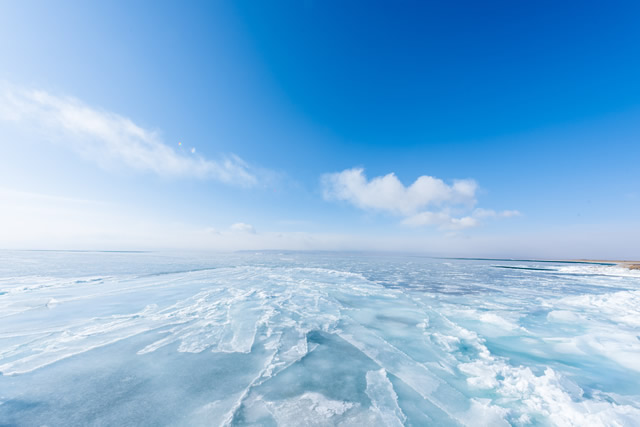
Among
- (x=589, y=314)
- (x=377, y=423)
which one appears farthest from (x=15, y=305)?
(x=589, y=314)

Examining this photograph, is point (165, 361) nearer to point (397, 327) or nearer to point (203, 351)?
point (203, 351)

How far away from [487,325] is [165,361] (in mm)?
10354

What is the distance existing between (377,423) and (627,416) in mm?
4034

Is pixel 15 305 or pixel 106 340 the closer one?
pixel 106 340

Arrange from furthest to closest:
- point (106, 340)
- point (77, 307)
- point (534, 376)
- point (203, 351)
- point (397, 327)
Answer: point (77, 307) < point (397, 327) < point (106, 340) < point (203, 351) < point (534, 376)

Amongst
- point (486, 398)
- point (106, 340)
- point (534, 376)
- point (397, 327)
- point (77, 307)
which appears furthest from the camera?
point (77, 307)

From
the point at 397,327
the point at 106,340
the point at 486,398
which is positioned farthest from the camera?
the point at 397,327

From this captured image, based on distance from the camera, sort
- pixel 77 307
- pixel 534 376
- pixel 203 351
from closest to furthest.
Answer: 1. pixel 534 376
2. pixel 203 351
3. pixel 77 307

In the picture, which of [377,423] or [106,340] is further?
[106,340]

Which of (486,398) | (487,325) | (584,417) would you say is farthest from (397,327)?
(584,417)

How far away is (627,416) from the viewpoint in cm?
379

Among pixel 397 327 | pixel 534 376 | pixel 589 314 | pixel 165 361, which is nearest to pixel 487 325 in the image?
pixel 397 327

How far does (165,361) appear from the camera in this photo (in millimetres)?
5582

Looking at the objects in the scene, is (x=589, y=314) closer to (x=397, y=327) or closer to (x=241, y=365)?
(x=397, y=327)
